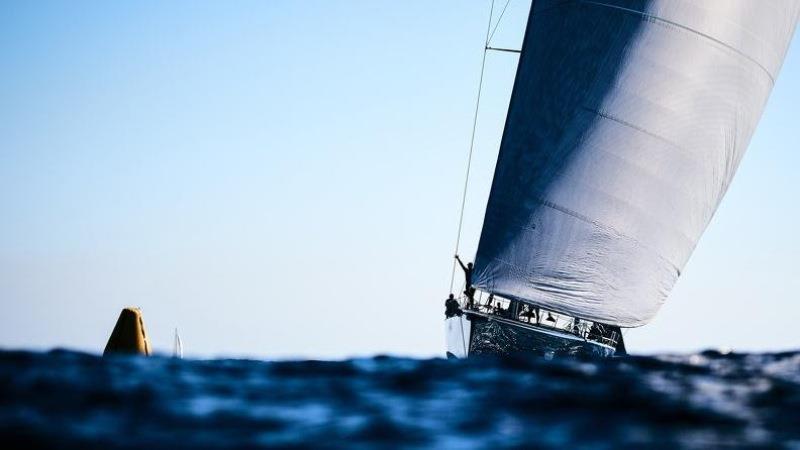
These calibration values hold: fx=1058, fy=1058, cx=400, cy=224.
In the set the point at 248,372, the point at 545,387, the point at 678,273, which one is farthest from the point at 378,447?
the point at 678,273

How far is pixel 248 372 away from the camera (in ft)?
36.9

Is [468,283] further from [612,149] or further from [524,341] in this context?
[612,149]

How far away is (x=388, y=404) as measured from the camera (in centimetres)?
900

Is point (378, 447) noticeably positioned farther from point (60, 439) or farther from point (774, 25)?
point (774, 25)

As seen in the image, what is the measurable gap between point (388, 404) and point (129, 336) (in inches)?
381

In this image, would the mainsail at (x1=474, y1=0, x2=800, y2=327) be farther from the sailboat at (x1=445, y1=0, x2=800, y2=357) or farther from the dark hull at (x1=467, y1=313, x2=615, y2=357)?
the dark hull at (x1=467, y1=313, x2=615, y2=357)

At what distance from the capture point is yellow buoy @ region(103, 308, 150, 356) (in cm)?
1745

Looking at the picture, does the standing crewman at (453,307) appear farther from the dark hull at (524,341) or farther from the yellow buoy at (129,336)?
the yellow buoy at (129,336)

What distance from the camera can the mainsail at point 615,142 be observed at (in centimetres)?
2533

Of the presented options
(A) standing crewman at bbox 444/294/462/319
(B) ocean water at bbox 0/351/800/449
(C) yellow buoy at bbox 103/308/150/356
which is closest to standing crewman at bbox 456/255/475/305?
(A) standing crewman at bbox 444/294/462/319

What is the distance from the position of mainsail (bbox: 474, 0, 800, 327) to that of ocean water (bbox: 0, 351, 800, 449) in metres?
13.5

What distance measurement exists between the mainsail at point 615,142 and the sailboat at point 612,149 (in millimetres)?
30

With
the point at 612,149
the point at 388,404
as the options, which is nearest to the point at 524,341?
the point at 612,149

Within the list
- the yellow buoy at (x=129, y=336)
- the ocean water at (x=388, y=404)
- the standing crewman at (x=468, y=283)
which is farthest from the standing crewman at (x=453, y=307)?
the ocean water at (x=388, y=404)
